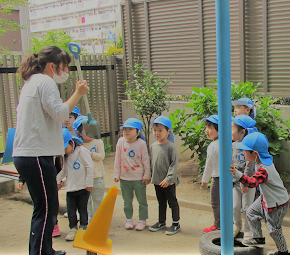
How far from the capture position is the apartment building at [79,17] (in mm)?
91250

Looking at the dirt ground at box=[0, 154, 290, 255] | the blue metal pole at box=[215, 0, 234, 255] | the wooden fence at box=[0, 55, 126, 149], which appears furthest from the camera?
the wooden fence at box=[0, 55, 126, 149]

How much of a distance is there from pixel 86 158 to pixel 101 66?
177 inches

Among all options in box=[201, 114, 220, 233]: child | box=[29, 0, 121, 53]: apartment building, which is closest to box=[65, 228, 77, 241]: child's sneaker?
box=[201, 114, 220, 233]: child

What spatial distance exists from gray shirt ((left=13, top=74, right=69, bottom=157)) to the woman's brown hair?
0.47 feet

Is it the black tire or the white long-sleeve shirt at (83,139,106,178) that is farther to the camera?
the white long-sleeve shirt at (83,139,106,178)

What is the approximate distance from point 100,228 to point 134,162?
119 centimetres

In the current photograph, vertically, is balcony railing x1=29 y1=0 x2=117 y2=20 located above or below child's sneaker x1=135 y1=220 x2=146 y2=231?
above

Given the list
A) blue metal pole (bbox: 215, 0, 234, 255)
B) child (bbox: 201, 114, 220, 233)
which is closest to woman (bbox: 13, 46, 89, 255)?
blue metal pole (bbox: 215, 0, 234, 255)

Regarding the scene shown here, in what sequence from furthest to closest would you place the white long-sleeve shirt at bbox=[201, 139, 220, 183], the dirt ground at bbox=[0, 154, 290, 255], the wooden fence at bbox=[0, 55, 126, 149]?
the wooden fence at bbox=[0, 55, 126, 149] → the white long-sleeve shirt at bbox=[201, 139, 220, 183] → the dirt ground at bbox=[0, 154, 290, 255]

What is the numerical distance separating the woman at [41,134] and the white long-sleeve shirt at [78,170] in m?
0.88

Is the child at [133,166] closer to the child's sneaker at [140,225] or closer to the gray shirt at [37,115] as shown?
the child's sneaker at [140,225]

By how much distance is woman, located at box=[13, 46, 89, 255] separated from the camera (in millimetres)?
2738

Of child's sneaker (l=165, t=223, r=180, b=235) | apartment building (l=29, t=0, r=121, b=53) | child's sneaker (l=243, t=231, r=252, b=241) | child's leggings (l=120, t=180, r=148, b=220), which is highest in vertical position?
apartment building (l=29, t=0, r=121, b=53)

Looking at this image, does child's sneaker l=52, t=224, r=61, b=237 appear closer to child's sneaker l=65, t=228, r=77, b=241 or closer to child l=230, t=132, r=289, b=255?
child's sneaker l=65, t=228, r=77, b=241
